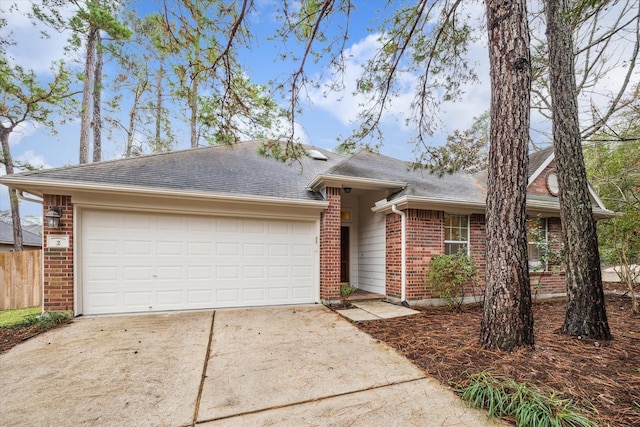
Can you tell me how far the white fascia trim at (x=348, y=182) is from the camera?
6.54 metres

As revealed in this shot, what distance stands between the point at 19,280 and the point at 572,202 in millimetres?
12754

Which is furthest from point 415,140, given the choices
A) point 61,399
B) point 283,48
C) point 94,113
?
point 94,113

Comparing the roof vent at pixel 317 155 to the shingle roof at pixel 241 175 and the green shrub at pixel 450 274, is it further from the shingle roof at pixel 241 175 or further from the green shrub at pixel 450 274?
the green shrub at pixel 450 274

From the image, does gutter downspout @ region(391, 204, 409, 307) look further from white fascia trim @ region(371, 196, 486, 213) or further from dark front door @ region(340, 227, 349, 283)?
dark front door @ region(340, 227, 349, 283)

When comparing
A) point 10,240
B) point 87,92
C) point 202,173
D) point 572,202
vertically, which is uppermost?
point 87,92

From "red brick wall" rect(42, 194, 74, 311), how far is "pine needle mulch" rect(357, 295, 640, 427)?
562 centimetres

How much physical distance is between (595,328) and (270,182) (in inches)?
262

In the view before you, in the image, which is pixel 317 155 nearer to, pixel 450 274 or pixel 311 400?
Result: pixel 450 274

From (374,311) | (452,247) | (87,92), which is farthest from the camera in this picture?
(87,92)

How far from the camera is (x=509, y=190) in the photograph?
11.3 feet

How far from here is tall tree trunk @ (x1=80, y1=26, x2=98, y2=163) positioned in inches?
435

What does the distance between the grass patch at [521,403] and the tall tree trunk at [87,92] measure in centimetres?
1437

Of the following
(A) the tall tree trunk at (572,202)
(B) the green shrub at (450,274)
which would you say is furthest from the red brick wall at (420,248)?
(A) the tall tree trunk at (572,202)

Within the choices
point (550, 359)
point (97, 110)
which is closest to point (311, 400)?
point (550, 359)
